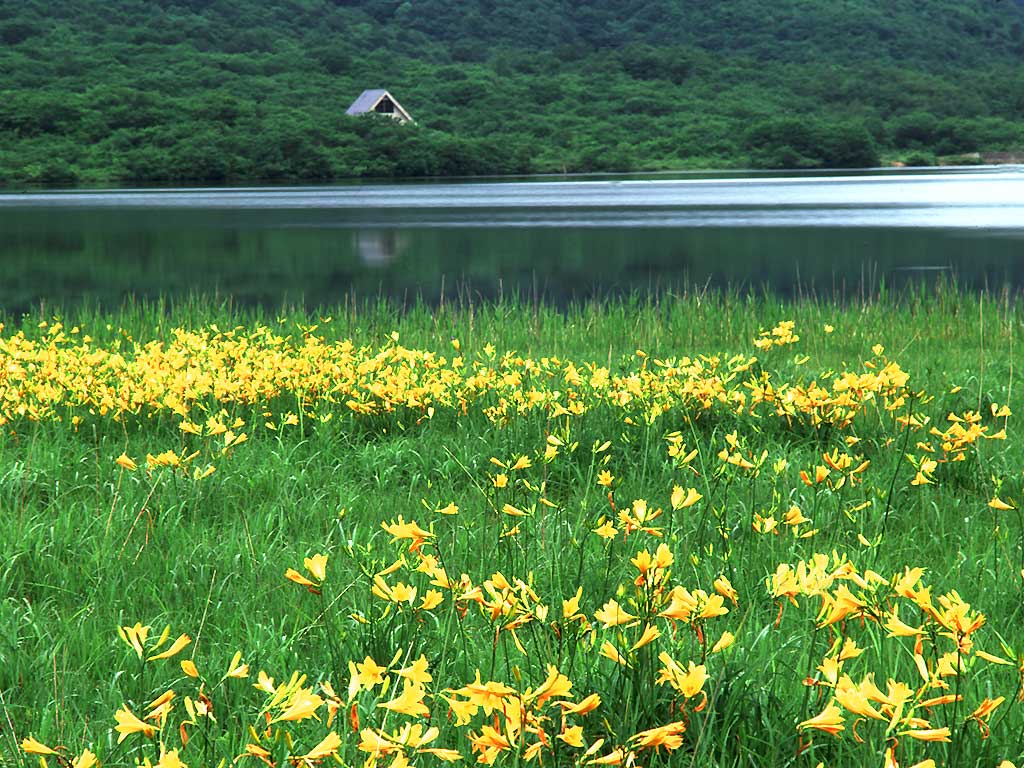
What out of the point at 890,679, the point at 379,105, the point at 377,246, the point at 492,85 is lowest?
the point at 377,246

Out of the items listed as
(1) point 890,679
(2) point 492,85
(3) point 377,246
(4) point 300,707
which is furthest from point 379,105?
(4) point 300,707

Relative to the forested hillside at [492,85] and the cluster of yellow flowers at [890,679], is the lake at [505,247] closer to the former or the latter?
the cluster of yellow flowers at [890,679]

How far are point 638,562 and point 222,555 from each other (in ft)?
7.42

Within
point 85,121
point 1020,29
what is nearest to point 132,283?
point 85,121

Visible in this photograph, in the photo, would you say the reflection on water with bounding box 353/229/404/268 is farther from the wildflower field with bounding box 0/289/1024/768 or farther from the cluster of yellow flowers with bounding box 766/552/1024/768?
the cluster of yellow flowers with bounding box 766/552/1024/768

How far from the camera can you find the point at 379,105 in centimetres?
9288

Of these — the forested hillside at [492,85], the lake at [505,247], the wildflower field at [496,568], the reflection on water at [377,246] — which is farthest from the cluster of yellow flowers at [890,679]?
the forested hillside at [492,85]

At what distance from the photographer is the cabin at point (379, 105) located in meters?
90.9

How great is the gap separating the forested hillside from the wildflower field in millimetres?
70893

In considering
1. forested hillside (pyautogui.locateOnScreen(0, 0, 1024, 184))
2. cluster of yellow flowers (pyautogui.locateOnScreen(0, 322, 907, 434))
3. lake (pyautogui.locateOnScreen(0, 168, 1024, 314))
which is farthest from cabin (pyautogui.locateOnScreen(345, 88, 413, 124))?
cluster of yellow flowers (pyautogui.locateOnScreen(0, 322, 907, 434))

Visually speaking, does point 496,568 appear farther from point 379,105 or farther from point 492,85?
point 492,85

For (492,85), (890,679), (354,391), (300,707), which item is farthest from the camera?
(492,85)

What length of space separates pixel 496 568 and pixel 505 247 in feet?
78.7

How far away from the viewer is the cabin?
9088 centimetres
